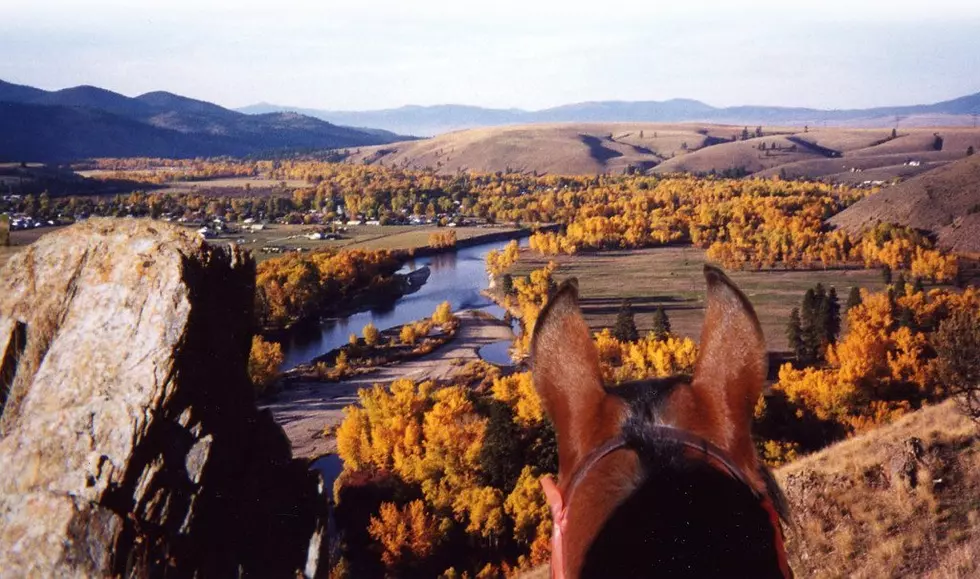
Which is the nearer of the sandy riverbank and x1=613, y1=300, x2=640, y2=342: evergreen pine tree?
the sandy riverbank

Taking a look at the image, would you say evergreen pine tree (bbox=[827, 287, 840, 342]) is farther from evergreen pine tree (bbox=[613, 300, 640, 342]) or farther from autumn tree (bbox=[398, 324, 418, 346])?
autumn tree (bbox=[398, 324, 418, 346])

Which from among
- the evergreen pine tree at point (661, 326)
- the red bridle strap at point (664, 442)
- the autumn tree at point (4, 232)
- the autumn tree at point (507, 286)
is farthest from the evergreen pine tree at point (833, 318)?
the red bridle strap at point (664, 442)

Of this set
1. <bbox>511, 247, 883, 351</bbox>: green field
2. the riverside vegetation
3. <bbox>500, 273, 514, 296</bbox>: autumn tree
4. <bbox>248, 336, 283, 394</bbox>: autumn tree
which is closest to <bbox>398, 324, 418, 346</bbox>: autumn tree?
the riverside vegetation

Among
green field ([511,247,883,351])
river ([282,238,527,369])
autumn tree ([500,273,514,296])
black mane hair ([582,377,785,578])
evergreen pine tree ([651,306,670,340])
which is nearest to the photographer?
black mane hair ([582,377,785,578])

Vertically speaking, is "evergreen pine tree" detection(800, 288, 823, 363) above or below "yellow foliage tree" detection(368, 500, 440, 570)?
above

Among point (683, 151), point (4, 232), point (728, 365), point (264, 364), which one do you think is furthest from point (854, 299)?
point (683, 151)

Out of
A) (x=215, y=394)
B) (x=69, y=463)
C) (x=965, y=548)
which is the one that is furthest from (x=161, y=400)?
(x=965, y=548)

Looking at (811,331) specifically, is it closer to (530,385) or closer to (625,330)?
(625,330)
